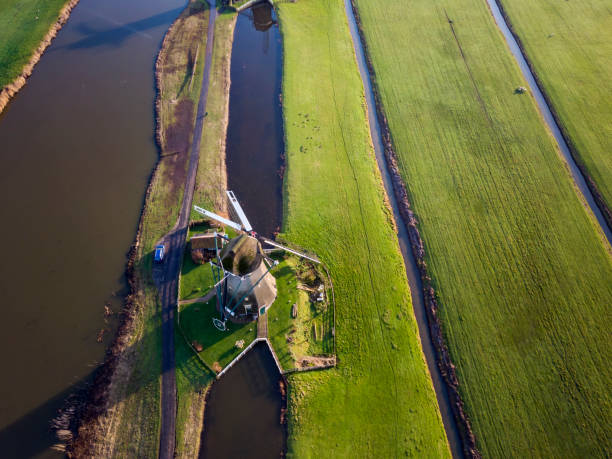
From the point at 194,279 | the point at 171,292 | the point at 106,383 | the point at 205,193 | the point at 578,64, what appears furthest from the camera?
the point at 578,64

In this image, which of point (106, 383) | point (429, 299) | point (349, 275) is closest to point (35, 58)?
point (106, 383)

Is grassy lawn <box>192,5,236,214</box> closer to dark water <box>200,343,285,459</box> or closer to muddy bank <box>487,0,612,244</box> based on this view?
dark water <box>200,343,285,459</box>

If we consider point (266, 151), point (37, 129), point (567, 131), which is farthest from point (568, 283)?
point (37, 129)

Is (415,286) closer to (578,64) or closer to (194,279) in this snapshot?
(194,279)

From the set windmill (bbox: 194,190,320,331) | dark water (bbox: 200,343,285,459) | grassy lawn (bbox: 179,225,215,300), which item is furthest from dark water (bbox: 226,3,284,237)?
dark water (bbox: 200,343,285,459)

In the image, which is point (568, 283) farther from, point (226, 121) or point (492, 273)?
Answer: point (226, 121)

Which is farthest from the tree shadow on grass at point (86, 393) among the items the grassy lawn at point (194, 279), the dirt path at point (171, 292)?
the grassy lawn at point (194, 279)
